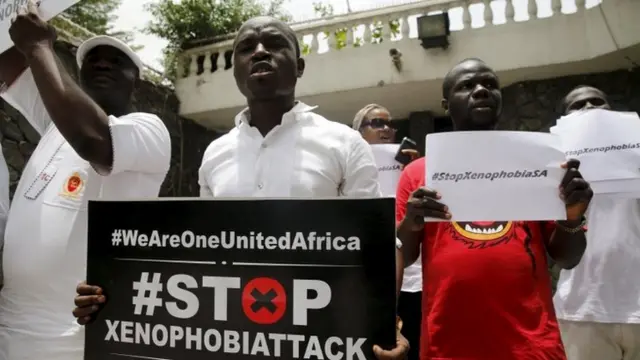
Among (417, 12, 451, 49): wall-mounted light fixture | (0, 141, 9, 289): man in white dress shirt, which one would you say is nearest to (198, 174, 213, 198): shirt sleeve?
(0, 141, 9, 289): man in white dress shirt

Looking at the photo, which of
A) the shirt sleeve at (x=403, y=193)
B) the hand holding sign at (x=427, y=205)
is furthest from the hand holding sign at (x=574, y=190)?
the shirt sleeve at (x=403, y=193)

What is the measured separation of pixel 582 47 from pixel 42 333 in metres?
5.08

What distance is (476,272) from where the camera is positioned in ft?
4.68

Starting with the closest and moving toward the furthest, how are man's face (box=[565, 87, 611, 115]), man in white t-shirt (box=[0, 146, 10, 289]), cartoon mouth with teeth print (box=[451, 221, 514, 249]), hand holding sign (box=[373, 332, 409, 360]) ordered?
hand holding sign (box=[373, 332, 409, 360])
cartoon mouth with teeth print (box=[451, 221, 514, 249])
man in white t-shirt (box=[0, 146, 10, 289])
man's face (box=[565, 87, 611, 115])

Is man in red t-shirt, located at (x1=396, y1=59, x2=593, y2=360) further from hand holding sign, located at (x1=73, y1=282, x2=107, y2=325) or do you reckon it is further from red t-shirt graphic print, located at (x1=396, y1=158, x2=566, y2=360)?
hand holding sign, located at (x1=73, y1=282, x2=107, y2=325)

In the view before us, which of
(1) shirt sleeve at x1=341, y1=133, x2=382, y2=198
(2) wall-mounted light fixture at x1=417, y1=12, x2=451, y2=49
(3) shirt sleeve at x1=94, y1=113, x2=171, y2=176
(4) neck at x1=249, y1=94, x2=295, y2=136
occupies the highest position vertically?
(2) wall-mounted light fixture at x1=417, y1=12, x2=451, y2=49

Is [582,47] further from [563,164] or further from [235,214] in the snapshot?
[235,214]

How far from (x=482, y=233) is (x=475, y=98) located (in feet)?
1.33

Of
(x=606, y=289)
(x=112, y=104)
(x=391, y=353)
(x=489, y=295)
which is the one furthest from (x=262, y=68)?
(x=606, y=289)

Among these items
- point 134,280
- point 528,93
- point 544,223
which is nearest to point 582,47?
point 528,93

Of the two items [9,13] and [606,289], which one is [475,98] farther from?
[9,13]

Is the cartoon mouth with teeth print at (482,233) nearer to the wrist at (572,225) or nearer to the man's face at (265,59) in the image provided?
the wrist at (572,225)

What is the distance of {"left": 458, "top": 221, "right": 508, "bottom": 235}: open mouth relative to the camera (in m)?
1.49

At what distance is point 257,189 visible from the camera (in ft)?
4.22
